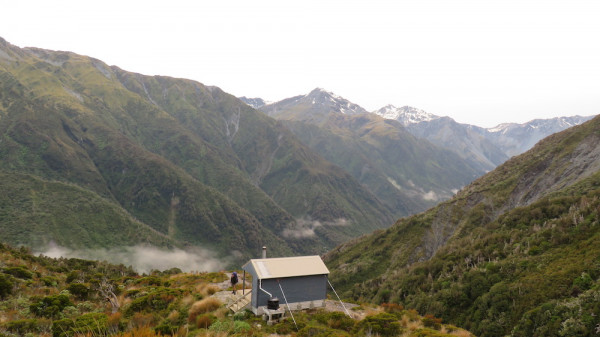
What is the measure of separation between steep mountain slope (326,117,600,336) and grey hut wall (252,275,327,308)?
34.1 feet

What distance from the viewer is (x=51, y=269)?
41812 millimetres

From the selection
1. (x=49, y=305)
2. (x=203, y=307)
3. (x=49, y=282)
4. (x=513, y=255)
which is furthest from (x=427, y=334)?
(x=49, y=282)

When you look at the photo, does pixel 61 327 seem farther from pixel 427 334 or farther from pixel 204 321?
pixel 427 334

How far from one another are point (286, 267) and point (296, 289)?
1.89m

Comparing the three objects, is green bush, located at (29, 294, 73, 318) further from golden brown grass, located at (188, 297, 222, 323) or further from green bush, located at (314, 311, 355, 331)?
green bush, located at (314, 311, 355, 331)

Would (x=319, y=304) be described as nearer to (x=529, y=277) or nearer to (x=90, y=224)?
(x=529, y=277)

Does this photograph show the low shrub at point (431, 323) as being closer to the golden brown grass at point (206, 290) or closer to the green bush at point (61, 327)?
the golden brown grass at point (206, 290)

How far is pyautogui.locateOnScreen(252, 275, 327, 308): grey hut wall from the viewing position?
24.8m

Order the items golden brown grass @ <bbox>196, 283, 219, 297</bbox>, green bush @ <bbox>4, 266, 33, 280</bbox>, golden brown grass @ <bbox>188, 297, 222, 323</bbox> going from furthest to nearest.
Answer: green bush @ <bbox>4, 266, 33, 280</bbox>
golden brown grass @ <bbox>196, 283, 219, 297</bbox>
golden brown grass @ <bbox>188, 297, 222, 323</bbox>

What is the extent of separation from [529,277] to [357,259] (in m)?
46.9

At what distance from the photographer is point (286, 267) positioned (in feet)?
86.2

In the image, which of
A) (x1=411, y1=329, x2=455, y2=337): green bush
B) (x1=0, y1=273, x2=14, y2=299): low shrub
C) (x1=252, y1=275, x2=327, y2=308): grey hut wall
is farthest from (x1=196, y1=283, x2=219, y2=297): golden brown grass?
(x1=411, y1=329, x2=455, y2=337): green bush

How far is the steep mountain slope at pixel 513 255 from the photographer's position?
2042 centimetres

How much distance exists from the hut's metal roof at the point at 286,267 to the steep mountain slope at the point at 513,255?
11.3 metres
